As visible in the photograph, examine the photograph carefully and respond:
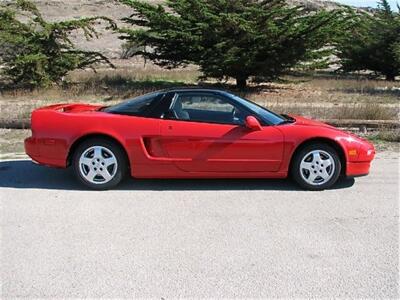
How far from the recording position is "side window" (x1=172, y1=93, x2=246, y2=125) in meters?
6.50

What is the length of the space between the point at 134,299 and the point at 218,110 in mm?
3477

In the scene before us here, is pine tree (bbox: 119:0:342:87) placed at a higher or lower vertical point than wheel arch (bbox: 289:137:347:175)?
higher

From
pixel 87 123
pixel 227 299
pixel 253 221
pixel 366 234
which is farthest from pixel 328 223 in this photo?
pixel 87 123

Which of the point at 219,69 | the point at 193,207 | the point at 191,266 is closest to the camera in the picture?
the point at 191,266

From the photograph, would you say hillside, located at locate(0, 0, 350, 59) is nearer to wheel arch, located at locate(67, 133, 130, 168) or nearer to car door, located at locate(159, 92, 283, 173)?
wheel arch, located at locate(67, 133, 130, 168)

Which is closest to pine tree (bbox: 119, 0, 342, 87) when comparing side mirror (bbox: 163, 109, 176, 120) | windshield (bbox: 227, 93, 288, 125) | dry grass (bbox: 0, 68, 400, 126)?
dry grass (bbox: 0, 68, 400, 126)

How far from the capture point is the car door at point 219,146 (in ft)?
20.7

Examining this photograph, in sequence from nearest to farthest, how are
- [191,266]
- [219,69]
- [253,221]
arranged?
[191,266]
[253,221]
[219,69]

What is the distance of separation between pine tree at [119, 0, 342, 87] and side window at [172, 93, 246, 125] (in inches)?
419

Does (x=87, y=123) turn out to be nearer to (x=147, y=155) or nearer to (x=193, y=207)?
(x=147, y=155)

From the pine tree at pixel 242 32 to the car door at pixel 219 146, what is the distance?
11.0 metres

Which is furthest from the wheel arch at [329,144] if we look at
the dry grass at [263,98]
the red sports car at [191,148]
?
the dry grass at [263,98]

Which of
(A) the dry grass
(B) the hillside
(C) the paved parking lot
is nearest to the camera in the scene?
(C) the paved parking lot

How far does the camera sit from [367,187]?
21.5 ft
